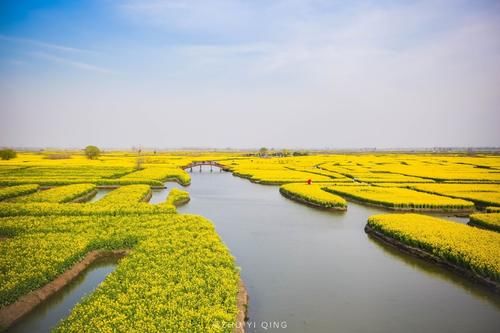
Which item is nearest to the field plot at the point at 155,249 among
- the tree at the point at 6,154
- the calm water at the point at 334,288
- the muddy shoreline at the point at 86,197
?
the muddy shoreline at the point at 86,197

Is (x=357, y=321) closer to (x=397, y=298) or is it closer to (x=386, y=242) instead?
(x=397, y=298)

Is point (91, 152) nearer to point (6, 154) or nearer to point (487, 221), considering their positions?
point (6, 154)

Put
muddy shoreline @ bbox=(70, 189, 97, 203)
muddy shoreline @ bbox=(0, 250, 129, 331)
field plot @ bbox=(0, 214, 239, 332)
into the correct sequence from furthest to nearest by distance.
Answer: muddy shoreline @ bbox=(70, 189, 97, 203), muddy shoreline @ bbox=(0, 250, 129, 331), field plot @ bbox=(0, 214, 239, 332)

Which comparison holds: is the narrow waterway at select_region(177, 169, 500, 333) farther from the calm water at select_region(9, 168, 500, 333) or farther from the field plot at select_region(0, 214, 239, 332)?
the field plot at select_region(0, 214, 239, 332)

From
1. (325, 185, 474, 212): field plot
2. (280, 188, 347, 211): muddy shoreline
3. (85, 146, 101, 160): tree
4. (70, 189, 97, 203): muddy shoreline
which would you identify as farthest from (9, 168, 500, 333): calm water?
(85, 146, 101, 160): tree

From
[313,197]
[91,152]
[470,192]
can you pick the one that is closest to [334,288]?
[313,197]

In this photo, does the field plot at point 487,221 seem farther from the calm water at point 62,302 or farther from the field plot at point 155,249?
the calm water at point 62,302
